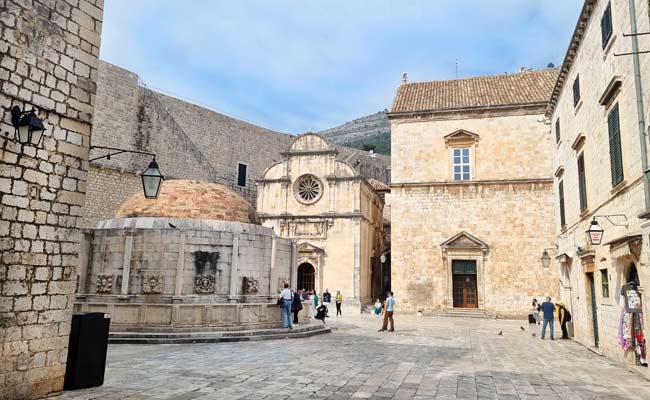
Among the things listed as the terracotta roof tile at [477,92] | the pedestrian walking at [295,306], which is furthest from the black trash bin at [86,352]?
the terracotta roof tile at [477,92]

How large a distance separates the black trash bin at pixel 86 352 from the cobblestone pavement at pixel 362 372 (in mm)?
205

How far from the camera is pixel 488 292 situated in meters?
21.5

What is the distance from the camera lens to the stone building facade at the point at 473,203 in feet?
70.2

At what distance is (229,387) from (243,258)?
7.06 metres

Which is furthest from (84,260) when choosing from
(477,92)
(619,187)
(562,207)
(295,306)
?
(477,92)

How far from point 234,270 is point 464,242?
13.1m

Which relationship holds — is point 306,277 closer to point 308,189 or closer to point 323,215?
point 323,215

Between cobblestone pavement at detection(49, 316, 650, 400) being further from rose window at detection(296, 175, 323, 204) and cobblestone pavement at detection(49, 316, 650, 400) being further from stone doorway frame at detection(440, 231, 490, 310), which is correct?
rose window at detection(296, 175, 323, 204)

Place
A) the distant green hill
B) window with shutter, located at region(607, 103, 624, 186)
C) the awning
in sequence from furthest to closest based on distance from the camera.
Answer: the distant green hill
window with shutter, located at region(607, 103, 624, 186)
the awning

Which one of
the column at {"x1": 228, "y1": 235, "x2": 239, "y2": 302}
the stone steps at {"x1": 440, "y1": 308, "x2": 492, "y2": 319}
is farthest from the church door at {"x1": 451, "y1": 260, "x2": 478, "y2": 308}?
the column at {"x1": 228, "y1": 235, "x2": 239, "y2": 302}

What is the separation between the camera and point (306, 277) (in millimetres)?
26203

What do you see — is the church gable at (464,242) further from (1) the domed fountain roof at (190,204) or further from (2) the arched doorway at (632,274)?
(2) the arched doorway at (632,274)

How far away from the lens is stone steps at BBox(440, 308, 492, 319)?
69.4ft

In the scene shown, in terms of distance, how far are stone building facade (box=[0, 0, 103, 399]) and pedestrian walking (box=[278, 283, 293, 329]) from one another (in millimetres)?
6758
